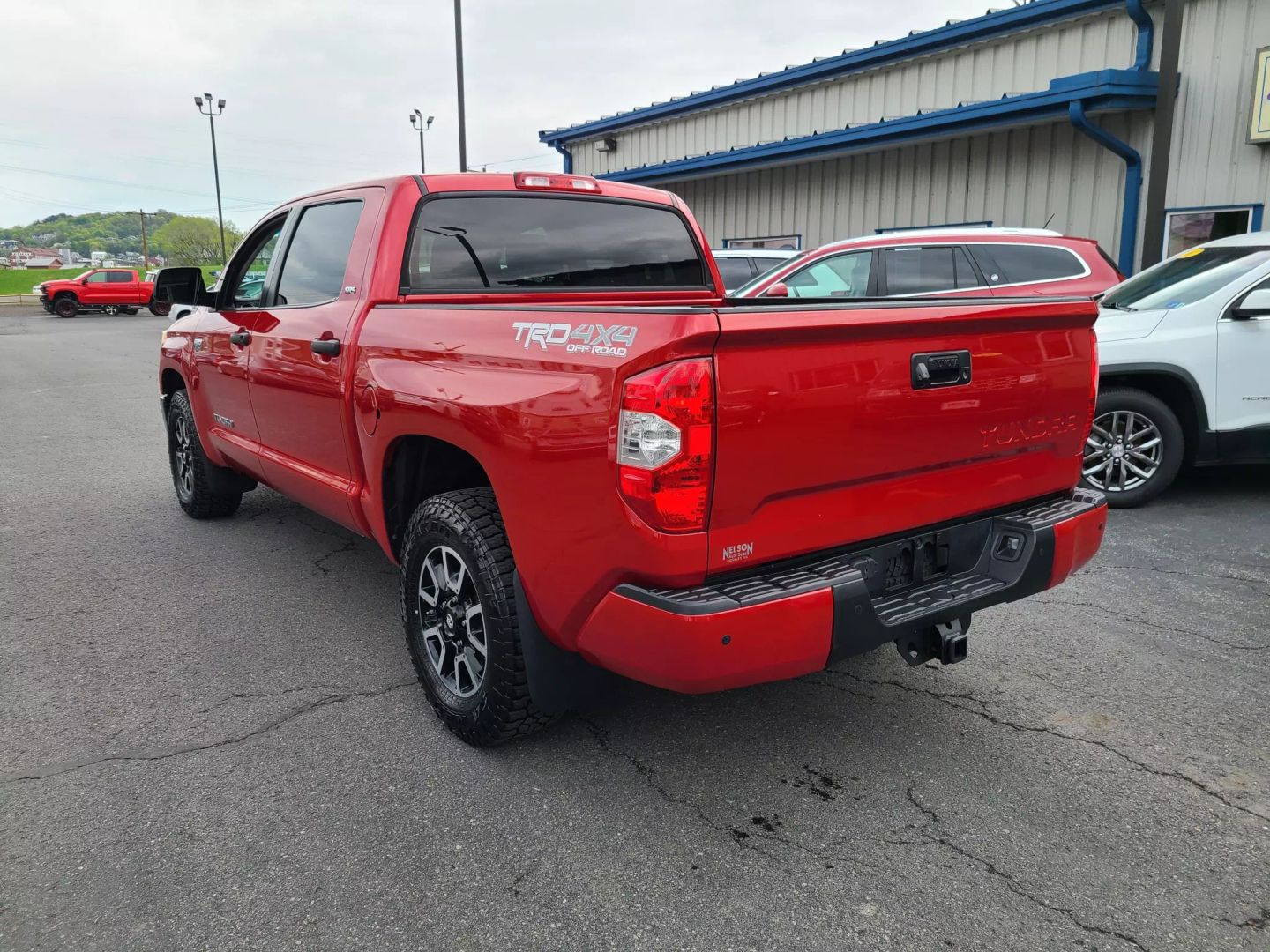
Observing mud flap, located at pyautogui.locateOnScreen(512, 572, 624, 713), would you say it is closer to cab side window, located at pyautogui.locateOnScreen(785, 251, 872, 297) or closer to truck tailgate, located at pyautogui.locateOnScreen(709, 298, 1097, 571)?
truck tailgate, located at pyautogui.locateOnScreen(709, 298, 1097, 571)

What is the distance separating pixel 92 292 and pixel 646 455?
1583 inches

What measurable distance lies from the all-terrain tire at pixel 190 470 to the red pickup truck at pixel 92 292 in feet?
109

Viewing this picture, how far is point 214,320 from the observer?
513cm

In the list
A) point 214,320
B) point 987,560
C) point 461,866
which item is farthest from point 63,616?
point 987,560

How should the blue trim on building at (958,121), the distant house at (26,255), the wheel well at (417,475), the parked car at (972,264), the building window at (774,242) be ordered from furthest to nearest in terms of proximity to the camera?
1. the distant house at (26,255)
2. the building window at (774,242)
3. the blue trim on building at (958,121)
4. the parked car at (972,264)
5. the wheel well at (417,475)

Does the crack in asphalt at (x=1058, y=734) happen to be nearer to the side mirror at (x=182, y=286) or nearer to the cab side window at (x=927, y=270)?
the side mirror at (x=182, y=286)

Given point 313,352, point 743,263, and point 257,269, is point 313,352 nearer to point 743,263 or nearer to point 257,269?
point 257,269

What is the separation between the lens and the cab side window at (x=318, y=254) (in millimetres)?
3967

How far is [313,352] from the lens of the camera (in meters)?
3.85

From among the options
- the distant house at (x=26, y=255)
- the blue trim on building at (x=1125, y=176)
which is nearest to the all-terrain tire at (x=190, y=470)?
the blue trim on building at (x=1125, y=176)

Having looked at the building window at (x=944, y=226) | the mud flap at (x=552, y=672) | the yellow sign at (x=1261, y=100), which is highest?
the yellow sign at (x=1261, y=100)

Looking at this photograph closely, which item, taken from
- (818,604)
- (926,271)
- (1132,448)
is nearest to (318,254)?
(818,604)

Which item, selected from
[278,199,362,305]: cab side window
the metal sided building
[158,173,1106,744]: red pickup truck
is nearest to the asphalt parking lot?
[158,173,1106,744]: red pickup truck

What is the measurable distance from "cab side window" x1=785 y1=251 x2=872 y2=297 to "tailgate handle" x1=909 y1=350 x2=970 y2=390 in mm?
5460
